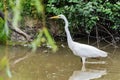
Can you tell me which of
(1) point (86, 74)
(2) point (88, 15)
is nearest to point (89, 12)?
(2) point (88, 15)

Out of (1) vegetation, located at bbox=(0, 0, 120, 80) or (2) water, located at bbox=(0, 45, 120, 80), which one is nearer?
(2) water, located at bbox=(0, 45, 120, 80)

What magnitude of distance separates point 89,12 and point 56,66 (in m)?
1.95

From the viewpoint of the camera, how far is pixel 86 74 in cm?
670

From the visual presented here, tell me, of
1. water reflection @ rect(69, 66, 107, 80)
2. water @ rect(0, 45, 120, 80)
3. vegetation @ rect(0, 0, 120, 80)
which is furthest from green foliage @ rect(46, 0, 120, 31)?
water reflection @ rect(69, 66, 107, 80)

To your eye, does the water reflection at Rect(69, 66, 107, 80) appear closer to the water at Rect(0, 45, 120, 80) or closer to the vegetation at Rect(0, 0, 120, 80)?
the water at Rect(0, 45, 120, 80)

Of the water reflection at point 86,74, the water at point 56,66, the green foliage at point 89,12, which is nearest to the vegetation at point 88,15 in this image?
the green foliage at point 89,12

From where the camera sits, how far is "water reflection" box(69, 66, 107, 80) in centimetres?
648

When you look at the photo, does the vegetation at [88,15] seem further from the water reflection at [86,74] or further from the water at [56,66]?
the water reflection at [86,74]

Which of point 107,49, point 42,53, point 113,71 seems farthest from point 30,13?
point 113,71

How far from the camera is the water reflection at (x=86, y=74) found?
6485 mm

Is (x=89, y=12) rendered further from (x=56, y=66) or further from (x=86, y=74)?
(x=86, y=74)

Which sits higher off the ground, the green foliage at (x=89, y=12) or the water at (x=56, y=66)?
the green foliage at (x=89, y=12)

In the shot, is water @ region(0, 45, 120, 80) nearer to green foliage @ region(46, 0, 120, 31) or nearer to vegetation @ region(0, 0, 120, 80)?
vegetation @ region(0, 0, 120, 80)

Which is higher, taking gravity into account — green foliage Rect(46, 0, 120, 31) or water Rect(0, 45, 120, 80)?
green foliage Rect(46, 0, 120, 31)
